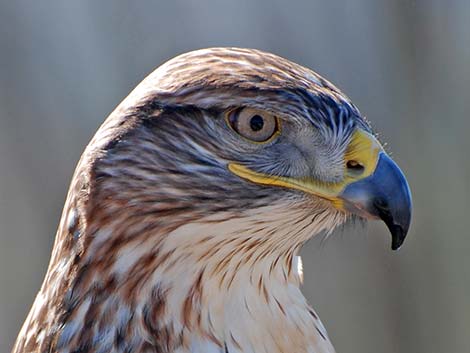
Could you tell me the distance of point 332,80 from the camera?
342 centimetres

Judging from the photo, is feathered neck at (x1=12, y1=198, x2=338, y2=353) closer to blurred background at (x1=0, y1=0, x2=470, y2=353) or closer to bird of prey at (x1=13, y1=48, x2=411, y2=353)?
bird of prey at (x1=13, y1=48, x2=411, y2=353)

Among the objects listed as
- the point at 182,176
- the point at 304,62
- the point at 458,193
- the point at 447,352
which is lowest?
the point at 447,352

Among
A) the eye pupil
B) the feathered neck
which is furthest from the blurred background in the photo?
the eye pupil

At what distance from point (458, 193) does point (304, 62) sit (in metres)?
0.85

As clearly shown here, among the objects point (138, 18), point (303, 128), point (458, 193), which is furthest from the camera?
point (458, 193)

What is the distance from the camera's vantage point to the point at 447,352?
397 centimetres

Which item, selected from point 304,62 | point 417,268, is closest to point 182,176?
point 304,62

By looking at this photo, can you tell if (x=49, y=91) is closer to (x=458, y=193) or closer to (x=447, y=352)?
(x=458, y=193)

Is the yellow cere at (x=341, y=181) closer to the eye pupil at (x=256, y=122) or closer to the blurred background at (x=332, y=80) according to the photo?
the eye pupil at (x=256, y=122)

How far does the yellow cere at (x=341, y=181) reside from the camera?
1.74m

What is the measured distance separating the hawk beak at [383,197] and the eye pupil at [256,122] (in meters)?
0.18

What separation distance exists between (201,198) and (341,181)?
0.84 feet

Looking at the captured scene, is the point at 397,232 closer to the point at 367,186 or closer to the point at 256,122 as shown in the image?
the point at 367,186

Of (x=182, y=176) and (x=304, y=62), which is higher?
(x=182, y=176)
